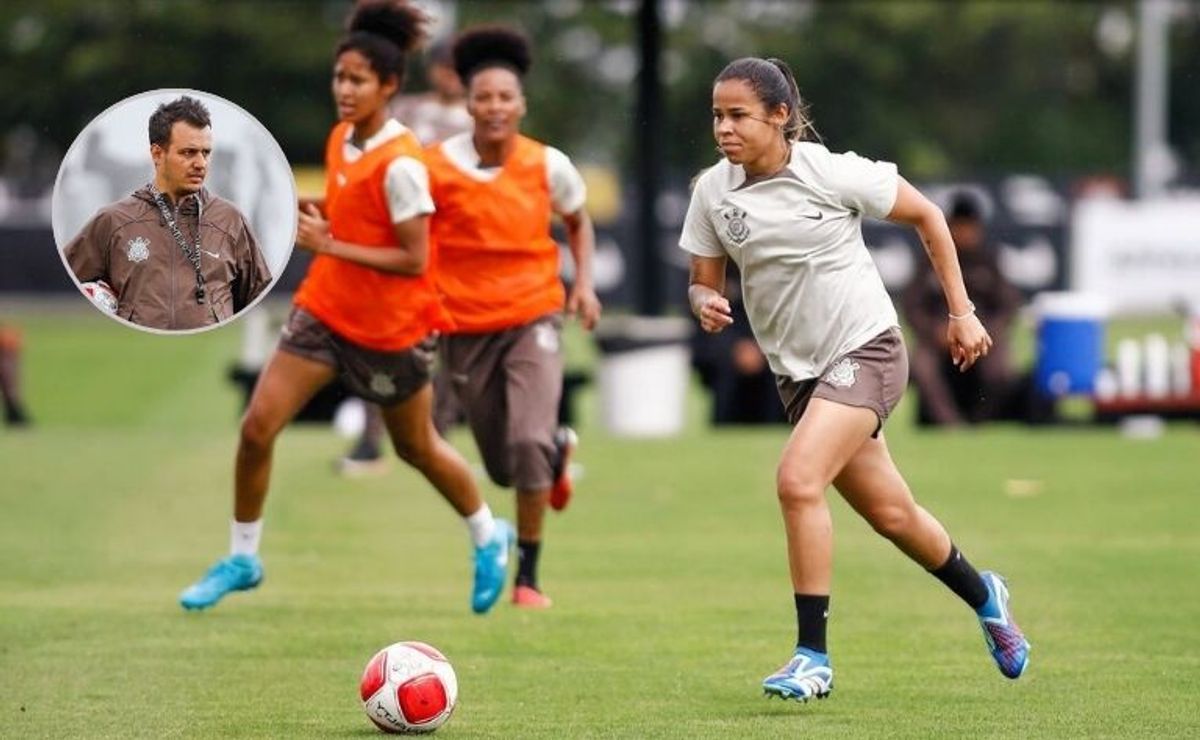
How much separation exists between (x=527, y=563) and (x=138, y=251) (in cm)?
320

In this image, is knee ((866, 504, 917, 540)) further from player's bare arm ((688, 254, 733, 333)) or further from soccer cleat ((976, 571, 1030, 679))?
player's bare arm ((688, 254, 733, 333))

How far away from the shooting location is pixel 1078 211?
27.3 metres

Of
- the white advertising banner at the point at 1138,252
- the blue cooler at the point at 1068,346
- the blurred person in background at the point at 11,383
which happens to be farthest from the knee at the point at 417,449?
the white advertising banner at the point at 1138,252

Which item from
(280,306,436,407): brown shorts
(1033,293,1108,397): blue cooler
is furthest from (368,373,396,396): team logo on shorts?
(1033,293,1108,397): blue cooler

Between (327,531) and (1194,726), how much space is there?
646 cm

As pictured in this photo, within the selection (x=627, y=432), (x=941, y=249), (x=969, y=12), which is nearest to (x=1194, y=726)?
(x=941, y=249)

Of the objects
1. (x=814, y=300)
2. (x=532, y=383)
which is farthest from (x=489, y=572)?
(x=814, y=300)

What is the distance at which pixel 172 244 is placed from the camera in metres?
7.91

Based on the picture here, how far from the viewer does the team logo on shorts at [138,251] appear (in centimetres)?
788

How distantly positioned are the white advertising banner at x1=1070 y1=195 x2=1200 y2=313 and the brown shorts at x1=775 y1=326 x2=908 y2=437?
60.5 ft

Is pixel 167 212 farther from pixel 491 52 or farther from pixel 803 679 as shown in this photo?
Result: pixel 491 52

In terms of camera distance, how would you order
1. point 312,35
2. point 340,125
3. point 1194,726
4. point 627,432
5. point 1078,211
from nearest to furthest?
point 1194,726, point 340,125, point 627,432, point 1078,211, point 312,35

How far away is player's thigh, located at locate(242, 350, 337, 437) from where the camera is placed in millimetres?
9883

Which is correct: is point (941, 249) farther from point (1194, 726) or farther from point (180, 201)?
point (180, 201)
